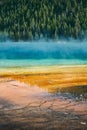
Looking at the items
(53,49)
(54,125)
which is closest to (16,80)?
(54,125)

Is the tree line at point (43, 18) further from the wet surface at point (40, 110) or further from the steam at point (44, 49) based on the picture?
the wet surface at point (40, 110)

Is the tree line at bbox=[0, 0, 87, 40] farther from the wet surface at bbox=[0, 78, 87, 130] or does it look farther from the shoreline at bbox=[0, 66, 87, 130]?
the wet surface at bbox=[0, 78, 87, 130]

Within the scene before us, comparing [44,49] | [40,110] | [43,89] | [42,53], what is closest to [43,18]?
[44,49]

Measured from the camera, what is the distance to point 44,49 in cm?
2788

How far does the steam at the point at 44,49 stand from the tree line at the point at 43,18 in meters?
1.11

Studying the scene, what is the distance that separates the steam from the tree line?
111 centimetres

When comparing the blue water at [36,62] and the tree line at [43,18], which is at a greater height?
the tree line at [43,18]

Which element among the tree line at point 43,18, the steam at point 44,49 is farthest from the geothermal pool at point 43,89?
the tree line at point 43,18

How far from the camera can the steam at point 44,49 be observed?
26.2 meters

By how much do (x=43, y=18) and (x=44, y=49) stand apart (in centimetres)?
663

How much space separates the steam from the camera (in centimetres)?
2617

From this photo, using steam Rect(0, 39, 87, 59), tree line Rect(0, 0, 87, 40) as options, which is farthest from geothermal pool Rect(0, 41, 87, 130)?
tree line Rect(0, 0, 87, 40)

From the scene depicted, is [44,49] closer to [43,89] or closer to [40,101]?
[43,89]

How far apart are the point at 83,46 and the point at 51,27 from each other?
4700 millimetres
